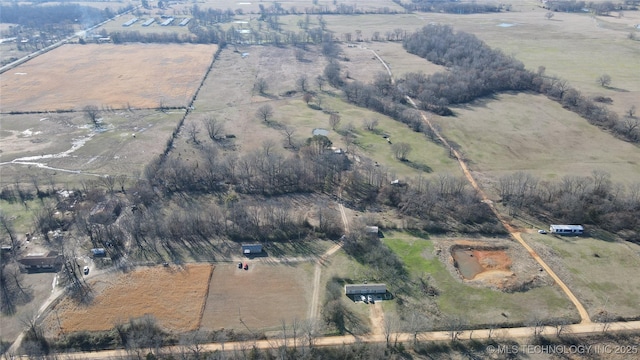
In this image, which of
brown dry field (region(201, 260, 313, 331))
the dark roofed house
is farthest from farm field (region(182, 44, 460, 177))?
the dark roofed house

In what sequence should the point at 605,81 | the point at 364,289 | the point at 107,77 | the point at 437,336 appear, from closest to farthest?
the point at 437,336 < the point at 364,289 < the point at 605,81 < the point at 107,77

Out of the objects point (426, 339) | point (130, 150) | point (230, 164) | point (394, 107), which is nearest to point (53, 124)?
point (130, 150)

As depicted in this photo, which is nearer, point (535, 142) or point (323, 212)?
point (323, 212)

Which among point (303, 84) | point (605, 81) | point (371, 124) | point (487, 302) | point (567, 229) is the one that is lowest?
point (487, 302)

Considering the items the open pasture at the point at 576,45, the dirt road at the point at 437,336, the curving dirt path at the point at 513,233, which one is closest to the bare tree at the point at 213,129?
the curving dirt path at the point at 513,233

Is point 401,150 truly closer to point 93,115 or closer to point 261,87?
point 261,87

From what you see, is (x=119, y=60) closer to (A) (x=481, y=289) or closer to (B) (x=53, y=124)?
(B) (x=53, y=124)

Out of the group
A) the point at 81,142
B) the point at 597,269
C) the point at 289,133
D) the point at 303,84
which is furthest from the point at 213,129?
the point at 597,269
